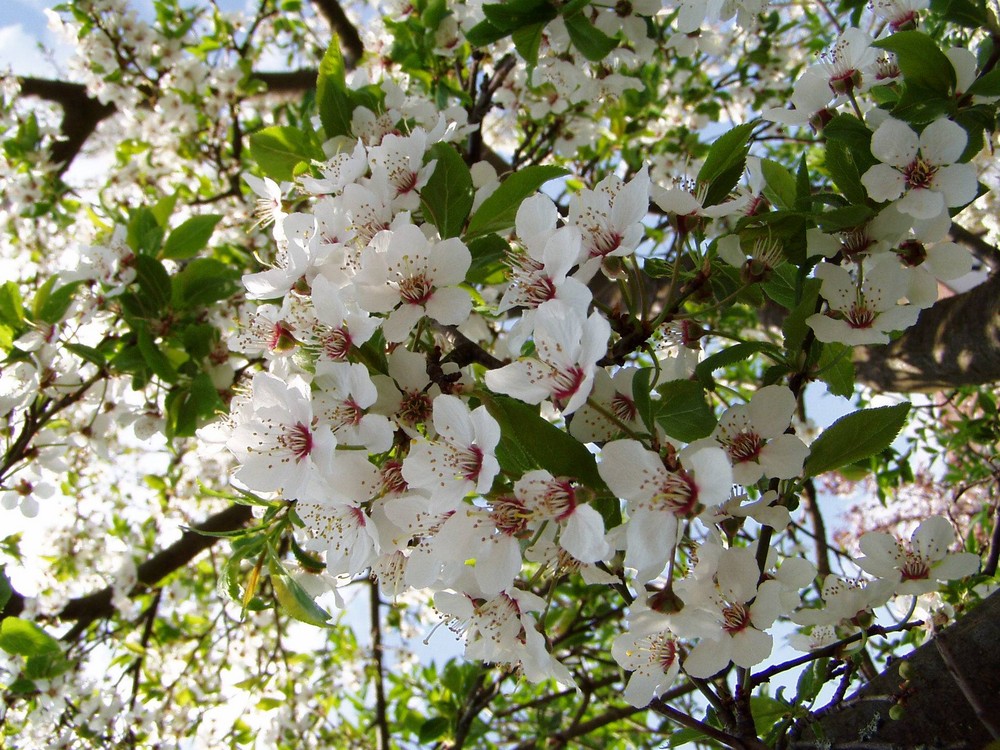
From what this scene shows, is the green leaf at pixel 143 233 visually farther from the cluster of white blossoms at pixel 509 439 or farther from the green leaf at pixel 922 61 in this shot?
the green leaf at pixel 922 61

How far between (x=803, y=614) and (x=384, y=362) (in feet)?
1.99

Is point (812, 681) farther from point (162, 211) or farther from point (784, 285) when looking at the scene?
point (162, 211)

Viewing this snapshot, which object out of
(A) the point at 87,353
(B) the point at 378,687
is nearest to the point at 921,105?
(A) the point at 87,353

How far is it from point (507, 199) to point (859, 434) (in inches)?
19.6

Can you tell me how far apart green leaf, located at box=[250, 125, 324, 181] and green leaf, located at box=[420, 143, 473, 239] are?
0.39m

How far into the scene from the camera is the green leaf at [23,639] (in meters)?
1.40

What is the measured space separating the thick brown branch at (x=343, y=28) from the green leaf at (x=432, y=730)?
2.34 meters

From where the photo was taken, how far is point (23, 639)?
1412mm

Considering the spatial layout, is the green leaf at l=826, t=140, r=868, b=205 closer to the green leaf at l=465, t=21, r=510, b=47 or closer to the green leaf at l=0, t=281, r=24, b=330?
the green leaf at l=465, t=21, r=510, b=47

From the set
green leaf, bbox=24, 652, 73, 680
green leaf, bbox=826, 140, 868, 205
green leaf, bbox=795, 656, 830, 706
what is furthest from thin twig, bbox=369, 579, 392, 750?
green leaf, bbox=826, 140, 868, 205

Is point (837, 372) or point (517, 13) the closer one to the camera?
point (837, 372)

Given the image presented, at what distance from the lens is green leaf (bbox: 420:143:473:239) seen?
0.93 meters

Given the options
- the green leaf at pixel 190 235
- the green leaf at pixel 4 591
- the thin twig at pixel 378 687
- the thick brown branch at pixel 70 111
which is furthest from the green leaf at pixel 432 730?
the thick brown branch at pixel 70 111

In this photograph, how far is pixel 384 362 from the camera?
0.83 meters
